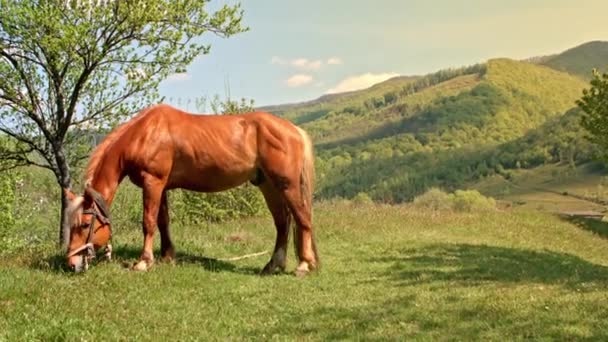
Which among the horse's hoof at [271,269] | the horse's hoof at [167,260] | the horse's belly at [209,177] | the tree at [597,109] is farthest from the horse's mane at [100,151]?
the tree at [597,109]

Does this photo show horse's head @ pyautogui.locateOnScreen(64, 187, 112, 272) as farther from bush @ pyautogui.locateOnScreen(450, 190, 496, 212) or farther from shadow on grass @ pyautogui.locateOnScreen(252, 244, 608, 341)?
bush @ pyautogui.locateOnScreen(450, 190, 496, 212)

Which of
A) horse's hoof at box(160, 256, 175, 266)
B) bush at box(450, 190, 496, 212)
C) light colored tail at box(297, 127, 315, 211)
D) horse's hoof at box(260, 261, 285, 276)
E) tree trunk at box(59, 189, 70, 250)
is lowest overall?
bush at box(450, 190, 496, 212)

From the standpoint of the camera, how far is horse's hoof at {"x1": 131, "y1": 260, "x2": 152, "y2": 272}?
11852 mm

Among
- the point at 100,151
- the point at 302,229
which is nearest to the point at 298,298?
the point at 302,229

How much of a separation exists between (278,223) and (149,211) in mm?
3144

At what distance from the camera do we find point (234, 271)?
43.8ft

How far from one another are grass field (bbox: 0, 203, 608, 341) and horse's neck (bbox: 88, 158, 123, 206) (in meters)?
1.52

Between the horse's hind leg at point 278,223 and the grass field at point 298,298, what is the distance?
659 mm

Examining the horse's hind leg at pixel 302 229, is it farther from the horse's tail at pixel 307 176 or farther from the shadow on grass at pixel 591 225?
the shadow on grass at pixel 591 225

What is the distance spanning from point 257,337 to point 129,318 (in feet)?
6.53

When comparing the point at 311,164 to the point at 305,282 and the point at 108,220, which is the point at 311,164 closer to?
the point at 305,282

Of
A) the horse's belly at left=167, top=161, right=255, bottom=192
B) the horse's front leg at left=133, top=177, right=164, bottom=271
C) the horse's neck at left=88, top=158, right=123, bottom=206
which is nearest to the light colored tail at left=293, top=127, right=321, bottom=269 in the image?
the horse's belly at left=167, top=161, right=255, bottom=192

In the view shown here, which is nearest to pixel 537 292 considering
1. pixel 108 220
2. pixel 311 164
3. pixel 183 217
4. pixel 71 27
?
pixel 311 164

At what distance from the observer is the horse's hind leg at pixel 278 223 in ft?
44.5
